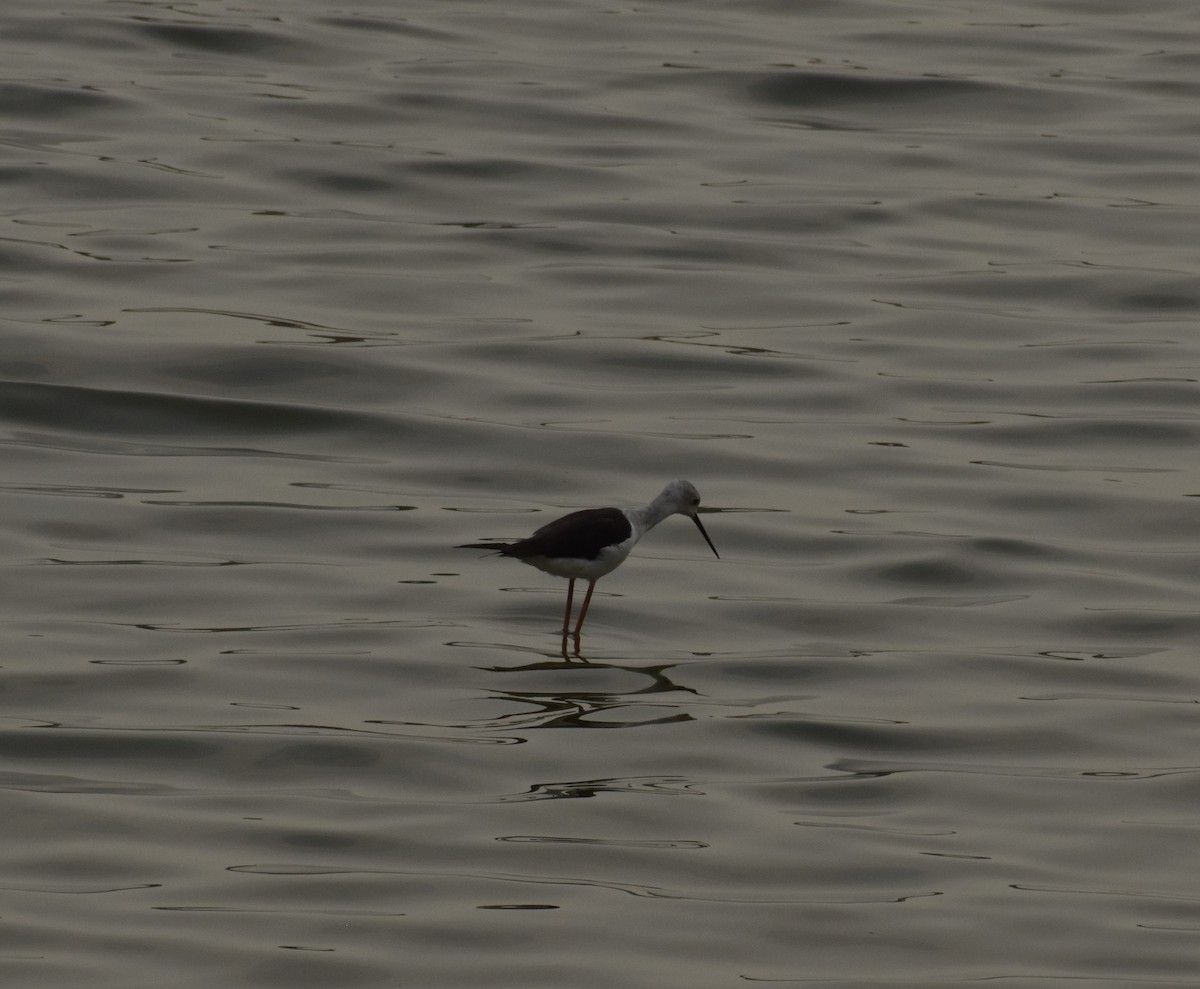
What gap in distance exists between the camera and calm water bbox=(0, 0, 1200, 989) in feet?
27.8

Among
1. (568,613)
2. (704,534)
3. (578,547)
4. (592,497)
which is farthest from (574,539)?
(592,497)

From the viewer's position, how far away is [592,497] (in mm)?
13695

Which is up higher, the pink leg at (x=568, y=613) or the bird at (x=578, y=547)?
the bird at (x=578, y=547)

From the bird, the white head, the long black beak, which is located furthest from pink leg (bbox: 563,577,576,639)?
the long black beak

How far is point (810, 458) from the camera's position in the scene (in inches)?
582

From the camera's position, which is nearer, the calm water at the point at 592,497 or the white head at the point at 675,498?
the calm water at the point at 592,497

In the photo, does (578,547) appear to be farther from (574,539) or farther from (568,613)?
(568,613)

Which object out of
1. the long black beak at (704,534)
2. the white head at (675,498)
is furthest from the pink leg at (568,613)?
the long black beak at (704,534)

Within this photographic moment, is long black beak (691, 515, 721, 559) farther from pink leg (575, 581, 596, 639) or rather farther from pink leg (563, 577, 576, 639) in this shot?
pink leg (563, 577, 576, 639)

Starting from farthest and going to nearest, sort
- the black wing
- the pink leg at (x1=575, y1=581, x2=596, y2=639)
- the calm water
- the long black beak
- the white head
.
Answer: the long black beak, the white head, the pink leg at (x1=575, y1=581, x2=596, y2=639), the black wing, the calm water

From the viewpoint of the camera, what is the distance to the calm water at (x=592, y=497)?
848 cm

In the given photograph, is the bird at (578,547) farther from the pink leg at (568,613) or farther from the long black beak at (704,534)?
the long black beak at (704,534)

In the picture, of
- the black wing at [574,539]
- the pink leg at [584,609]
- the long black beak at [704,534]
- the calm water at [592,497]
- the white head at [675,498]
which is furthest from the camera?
the long black beak at [704,534]

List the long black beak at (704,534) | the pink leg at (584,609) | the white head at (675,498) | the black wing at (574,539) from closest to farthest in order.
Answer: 1. the black wing at (574,539)
2. the pink leg at (584,609)
3. the white head at (675,498)
4. the long black beak at (704,534)
